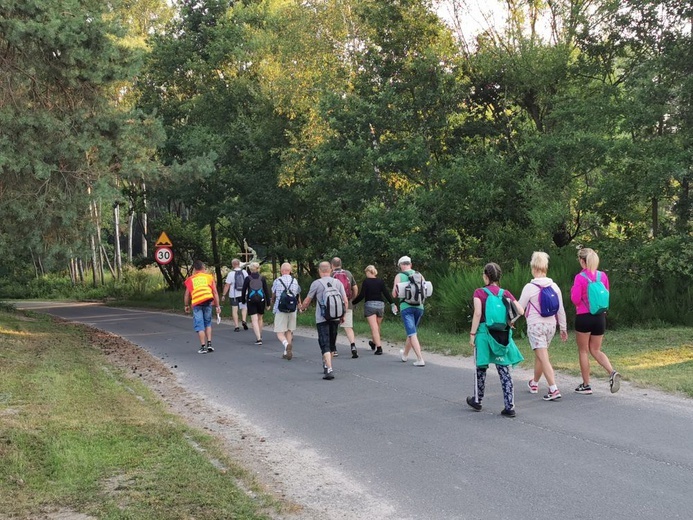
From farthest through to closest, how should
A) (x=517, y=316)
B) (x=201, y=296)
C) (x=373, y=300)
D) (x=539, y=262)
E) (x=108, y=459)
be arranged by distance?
(x=201, y=296) < (x=373, y=300) < (x=539, y=262) < (x=517, y=316) < (x=108, y=459)

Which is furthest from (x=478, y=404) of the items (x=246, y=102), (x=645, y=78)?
(x=246, y=102)

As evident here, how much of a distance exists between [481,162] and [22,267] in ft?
172

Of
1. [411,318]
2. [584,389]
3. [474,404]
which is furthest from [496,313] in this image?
[411,318]

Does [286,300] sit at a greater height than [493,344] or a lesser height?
greater

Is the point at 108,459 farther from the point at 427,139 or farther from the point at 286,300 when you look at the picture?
the point at 427,139

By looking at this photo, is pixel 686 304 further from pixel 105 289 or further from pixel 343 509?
pixel 105 289

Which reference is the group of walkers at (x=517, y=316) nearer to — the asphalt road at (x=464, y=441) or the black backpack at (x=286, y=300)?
the asphalt road at (x=464, y=441)

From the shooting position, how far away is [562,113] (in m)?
19.5

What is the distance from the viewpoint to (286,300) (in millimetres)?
13492

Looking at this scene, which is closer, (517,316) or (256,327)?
(517,316)

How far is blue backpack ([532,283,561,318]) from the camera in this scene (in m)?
8.80

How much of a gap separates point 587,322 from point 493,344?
1636 millimetres

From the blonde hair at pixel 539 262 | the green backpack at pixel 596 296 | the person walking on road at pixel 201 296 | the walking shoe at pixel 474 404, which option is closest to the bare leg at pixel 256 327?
the person walking on road at pixel 201 296

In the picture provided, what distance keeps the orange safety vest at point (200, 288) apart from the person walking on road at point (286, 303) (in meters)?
2.02
